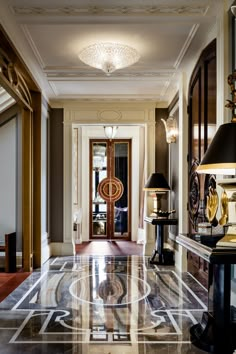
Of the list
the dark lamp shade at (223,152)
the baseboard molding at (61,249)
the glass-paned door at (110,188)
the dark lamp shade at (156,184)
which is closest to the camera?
the dark lamp shade at (223,152)

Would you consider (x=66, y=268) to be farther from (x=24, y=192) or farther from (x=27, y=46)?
(x=27, y=46)

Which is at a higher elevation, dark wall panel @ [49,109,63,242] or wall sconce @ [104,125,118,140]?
wall sconce @ [104,125,118,140]

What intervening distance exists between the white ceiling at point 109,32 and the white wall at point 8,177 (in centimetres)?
103

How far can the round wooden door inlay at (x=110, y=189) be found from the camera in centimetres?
940

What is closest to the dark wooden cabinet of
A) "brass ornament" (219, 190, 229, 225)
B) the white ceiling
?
the white ceiling

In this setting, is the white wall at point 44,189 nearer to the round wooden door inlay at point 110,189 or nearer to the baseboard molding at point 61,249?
the baseboard molding at point 61,249

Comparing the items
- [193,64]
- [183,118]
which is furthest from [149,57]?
[183,118]

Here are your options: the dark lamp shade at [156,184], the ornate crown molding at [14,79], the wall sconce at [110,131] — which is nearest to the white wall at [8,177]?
the ornate crown molding at [14,79]

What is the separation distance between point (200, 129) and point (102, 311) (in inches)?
98.4

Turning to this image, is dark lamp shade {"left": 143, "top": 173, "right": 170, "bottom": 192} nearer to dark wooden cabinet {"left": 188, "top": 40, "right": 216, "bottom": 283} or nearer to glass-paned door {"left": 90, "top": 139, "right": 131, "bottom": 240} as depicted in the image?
dark wooden cabinet {"left": 188, "top": 40, "right": 216, "bottom": 283}

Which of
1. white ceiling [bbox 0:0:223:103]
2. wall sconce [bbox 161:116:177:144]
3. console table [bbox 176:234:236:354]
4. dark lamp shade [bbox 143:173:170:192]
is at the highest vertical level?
white ceiling [bbox 0:0:223:103]

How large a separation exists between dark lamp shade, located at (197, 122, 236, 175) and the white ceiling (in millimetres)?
1665

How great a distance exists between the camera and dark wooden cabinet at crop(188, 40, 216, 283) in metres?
4.05

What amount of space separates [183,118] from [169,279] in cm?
233
